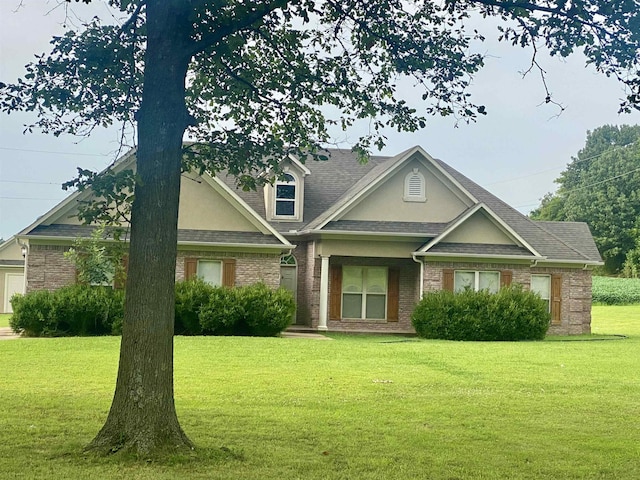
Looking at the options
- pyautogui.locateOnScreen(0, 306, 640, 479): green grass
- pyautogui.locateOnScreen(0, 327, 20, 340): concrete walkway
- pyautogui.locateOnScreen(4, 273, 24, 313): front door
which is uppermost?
pyautogui.locateOnScreen(4, 273, 24, 313): front door

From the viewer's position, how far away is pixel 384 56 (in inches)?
399

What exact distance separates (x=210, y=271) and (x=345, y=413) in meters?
15.2

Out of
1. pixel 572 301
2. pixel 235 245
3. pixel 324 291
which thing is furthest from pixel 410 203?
pixel 572 301

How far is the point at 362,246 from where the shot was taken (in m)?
26.1

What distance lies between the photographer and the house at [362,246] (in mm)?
24719

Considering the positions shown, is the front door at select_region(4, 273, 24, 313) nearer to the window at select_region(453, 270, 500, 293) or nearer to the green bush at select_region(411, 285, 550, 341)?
the window at select_region(453, 270, 500, 293)

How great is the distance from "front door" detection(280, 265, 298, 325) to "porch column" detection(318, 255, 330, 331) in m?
2.04

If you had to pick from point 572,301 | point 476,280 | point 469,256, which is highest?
point 469,256

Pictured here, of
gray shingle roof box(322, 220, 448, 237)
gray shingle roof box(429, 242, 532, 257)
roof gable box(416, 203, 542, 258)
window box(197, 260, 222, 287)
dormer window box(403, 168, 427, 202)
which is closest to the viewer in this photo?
window box(197, 260, 222, 287)

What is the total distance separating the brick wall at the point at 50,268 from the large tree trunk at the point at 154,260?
1733cm

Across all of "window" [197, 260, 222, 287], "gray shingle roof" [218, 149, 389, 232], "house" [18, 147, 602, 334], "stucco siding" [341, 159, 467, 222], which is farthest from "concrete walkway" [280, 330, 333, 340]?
"stucco siding" [341, 159, 467, 222]

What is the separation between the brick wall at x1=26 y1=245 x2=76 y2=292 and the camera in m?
24.1

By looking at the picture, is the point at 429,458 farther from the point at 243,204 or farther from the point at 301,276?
the point at 301,276

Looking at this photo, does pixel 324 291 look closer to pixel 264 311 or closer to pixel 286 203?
pixel 264 311
